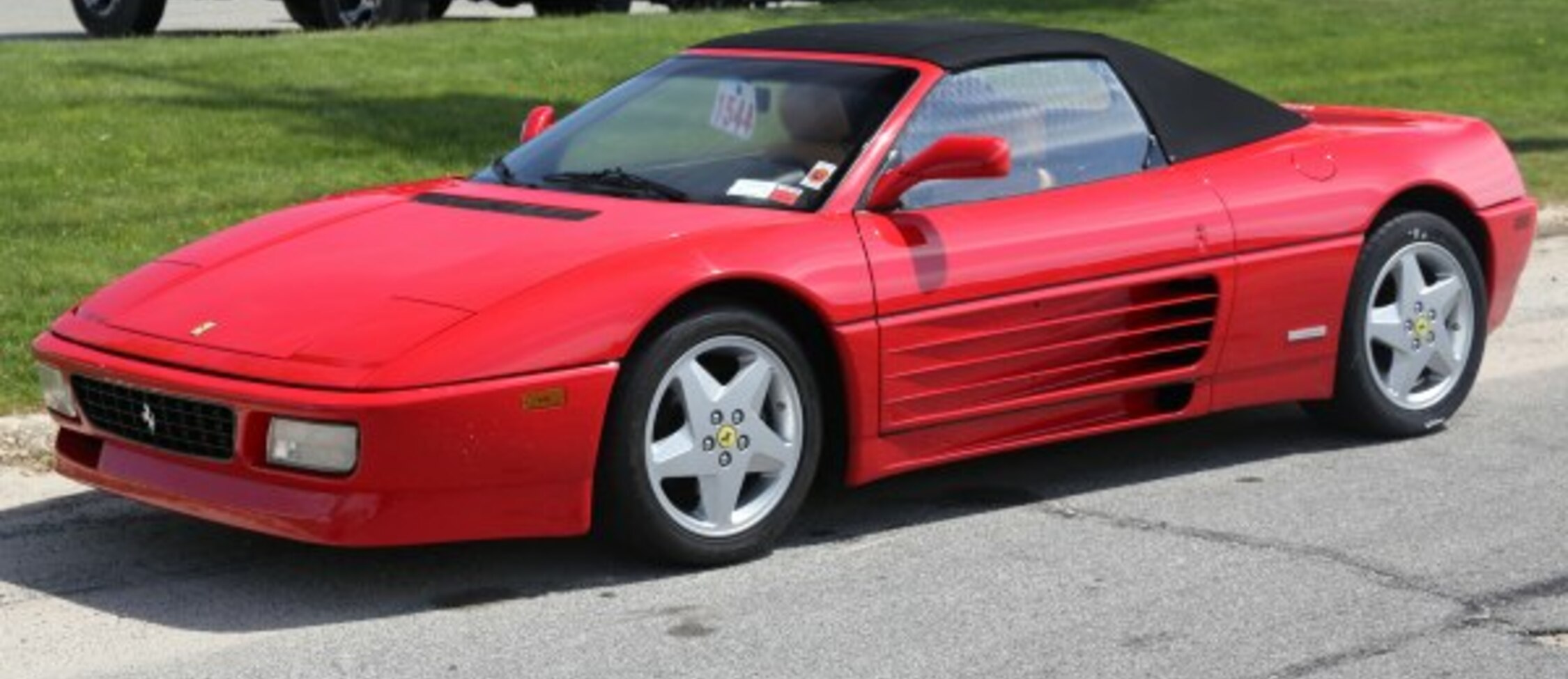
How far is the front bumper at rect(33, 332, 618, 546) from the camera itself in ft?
19.8

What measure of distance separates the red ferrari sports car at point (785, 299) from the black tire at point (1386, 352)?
0.04 feet

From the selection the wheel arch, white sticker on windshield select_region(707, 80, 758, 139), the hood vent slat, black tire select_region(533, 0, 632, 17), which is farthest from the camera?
black tire select_region(533, 0, 632, 17)

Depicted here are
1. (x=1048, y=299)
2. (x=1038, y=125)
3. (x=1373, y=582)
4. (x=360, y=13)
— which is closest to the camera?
(x=1373, y=582)

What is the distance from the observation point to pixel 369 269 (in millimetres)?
6578

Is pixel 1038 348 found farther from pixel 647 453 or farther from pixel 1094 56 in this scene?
pixel 647 453

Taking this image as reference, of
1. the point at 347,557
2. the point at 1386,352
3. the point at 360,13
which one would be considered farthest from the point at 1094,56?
the point at 360,13

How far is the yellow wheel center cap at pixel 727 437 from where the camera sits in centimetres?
654

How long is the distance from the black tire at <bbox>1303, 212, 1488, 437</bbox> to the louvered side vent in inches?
23.7

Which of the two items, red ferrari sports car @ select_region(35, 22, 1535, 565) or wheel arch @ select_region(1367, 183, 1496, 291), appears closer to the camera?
red ferrari sports car @ select_region(35, 22, 1535, 565)

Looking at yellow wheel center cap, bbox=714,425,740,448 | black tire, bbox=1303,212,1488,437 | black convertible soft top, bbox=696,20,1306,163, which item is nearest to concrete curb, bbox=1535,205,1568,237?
black tire, bbox=1303,212,1488,437

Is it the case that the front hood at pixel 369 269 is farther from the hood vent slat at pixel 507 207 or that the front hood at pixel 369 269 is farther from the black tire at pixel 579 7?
the black tire at pixel 579 7

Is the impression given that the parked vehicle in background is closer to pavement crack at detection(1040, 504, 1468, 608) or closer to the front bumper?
pavement crack at detection(1040, 504, 1468, 608)

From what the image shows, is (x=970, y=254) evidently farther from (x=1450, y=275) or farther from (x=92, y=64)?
(x=92, y=64)

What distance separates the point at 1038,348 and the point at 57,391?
2.40 metres
